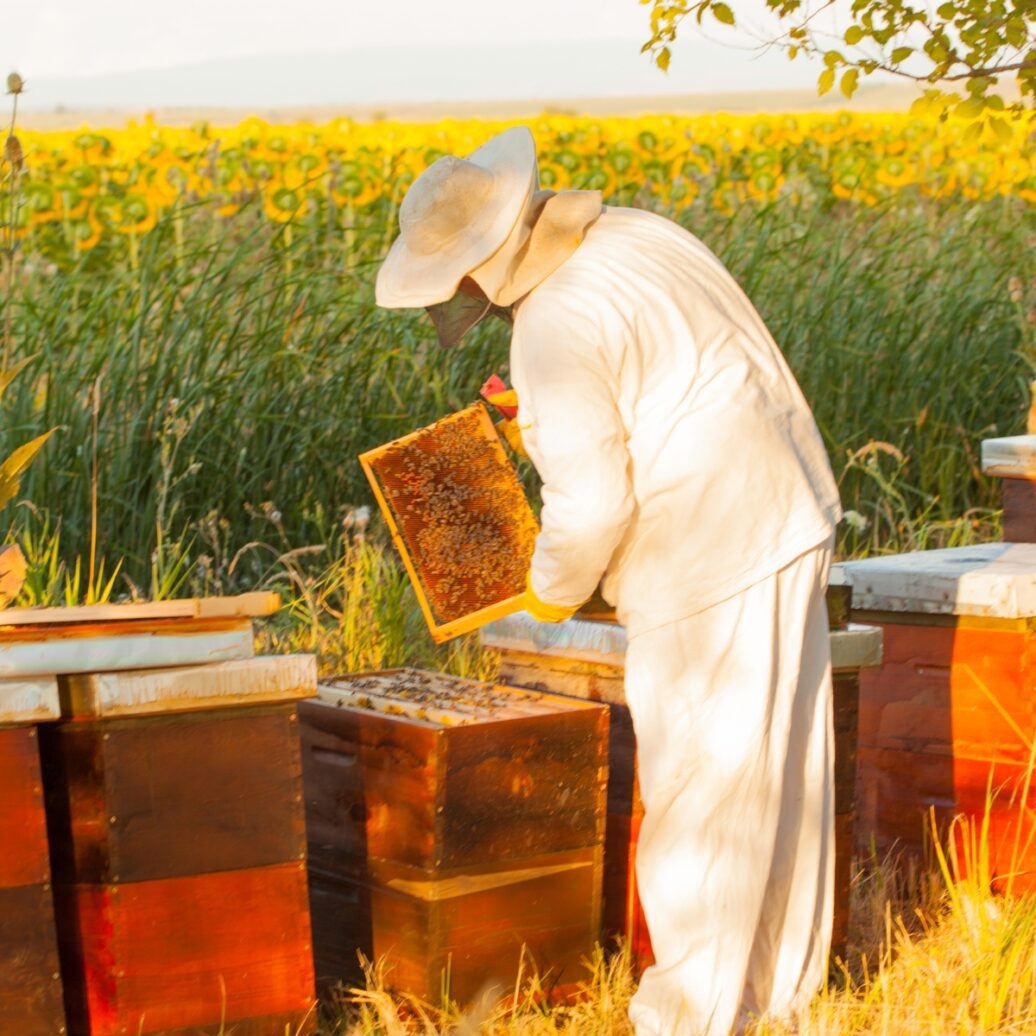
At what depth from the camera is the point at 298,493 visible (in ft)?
17.9

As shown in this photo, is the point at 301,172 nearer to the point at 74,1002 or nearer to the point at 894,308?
the point at 894,308

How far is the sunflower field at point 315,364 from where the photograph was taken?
4.95 meters

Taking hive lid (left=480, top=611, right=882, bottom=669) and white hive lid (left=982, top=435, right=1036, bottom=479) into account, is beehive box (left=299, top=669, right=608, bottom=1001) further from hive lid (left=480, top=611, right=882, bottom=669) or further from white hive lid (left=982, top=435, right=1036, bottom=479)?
white hive lid (left=982, top=435, right=1036, bottom=479)

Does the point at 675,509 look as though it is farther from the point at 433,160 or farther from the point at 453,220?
the point at 433,160

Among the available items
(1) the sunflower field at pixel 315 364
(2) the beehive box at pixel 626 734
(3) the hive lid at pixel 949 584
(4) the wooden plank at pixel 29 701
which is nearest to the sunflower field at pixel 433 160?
(1) the sunflower field at pixel 315 364

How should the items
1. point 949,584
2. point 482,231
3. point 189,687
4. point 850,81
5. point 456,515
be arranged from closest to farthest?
point 189,687 < point 482,231 < point 456,515 < point 949,584 < point 850,81

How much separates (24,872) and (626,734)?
44.0 inches

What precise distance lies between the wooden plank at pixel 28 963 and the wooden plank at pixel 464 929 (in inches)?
24.7

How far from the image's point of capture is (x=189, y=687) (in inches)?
95.8

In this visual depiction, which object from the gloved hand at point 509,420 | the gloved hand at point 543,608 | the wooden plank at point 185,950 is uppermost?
the gloved hand at point 509,420

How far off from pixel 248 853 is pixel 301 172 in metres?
8.56

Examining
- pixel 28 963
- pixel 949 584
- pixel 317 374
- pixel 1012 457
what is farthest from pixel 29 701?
pixel 317 374

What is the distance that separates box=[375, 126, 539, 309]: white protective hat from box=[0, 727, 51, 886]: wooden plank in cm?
87

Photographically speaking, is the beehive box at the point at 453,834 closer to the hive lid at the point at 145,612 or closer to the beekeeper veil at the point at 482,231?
the hive lid at the point at 145,612
